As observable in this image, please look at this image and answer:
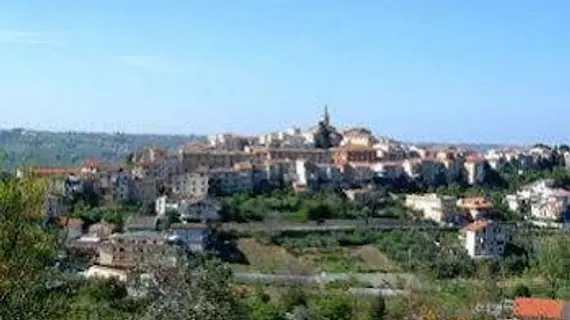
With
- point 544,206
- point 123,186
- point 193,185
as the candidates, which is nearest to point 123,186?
point 123,186

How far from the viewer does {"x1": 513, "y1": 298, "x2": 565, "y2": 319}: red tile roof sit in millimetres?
22875

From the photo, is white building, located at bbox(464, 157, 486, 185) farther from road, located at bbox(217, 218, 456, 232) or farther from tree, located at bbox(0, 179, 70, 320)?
tree, located at bbox(0, 179, 70, 320)

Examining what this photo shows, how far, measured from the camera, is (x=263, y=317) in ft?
77.6

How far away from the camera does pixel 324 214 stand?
4116 cm

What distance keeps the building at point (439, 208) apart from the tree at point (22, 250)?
3527cm

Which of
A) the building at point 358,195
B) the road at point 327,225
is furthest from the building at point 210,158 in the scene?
the road at point 327,225

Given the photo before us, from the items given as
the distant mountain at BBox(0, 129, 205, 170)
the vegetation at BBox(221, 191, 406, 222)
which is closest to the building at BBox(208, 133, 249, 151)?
the vegetation at BBox(221, 191, 406, 222)

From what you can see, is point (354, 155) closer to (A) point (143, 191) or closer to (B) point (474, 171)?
(B) point (474, 171)

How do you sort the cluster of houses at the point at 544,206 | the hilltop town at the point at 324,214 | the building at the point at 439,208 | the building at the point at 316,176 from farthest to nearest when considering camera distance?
1. the building at the point at 316,176
2. the cluster of houses at the point at 544,206
3. the building at the point at 439,208
4. the hilltop town at the point at 324,214

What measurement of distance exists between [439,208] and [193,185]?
10.0 metres

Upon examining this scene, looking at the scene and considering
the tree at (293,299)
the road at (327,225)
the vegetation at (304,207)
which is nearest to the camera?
the tree at (293,299)

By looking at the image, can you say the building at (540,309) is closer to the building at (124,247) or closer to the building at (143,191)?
the building at (124,247)

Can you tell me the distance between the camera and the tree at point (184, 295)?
1138cm

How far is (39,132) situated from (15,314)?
139 m
